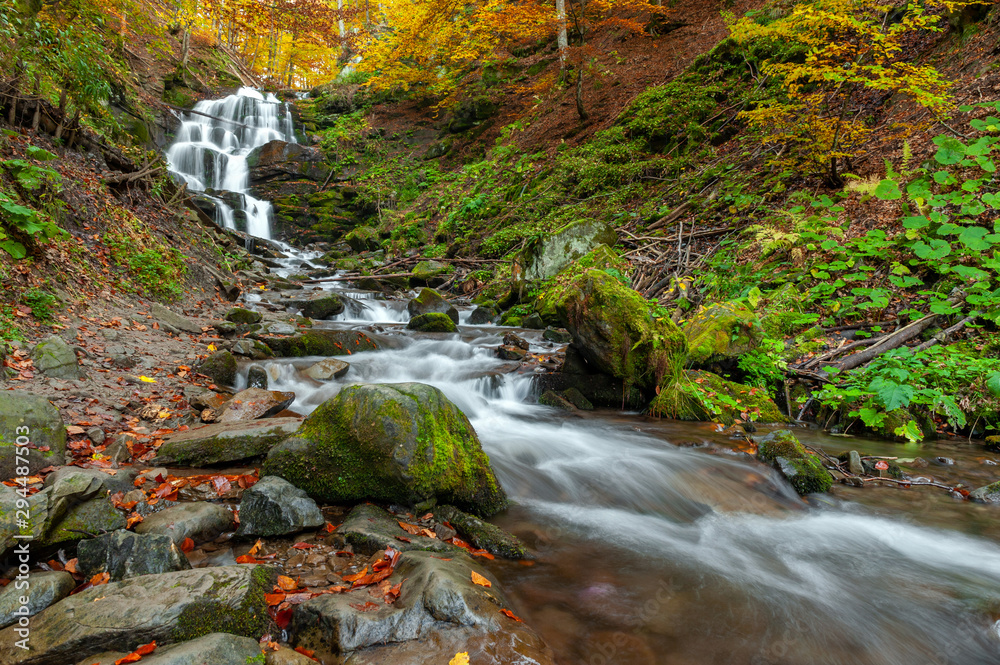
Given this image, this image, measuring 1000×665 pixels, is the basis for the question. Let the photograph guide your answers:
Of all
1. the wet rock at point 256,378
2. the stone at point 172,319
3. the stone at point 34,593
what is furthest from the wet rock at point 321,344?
the stone at point 34,593

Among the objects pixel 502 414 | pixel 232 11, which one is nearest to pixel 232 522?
pixel 502 414

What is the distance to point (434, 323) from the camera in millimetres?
9383

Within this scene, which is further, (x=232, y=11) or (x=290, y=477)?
(x=232, y=11)

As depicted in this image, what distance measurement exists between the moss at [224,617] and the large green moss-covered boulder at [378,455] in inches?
45.9

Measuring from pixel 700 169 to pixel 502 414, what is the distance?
792 centimetres

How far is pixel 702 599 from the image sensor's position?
2.79 meters

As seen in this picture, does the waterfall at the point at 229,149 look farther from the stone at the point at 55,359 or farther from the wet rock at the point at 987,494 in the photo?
the wet rock at the point at 987,494

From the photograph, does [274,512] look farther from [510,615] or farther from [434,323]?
[434,323]

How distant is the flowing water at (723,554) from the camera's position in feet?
8.07

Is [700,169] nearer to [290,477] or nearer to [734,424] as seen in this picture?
[734,424]

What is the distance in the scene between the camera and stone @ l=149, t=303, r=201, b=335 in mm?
6371

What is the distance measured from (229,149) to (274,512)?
22490 millimetres

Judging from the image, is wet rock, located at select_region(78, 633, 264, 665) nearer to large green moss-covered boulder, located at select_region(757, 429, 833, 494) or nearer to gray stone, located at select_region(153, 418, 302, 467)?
gray stone, located at select_region(153, 418, 302, 467)

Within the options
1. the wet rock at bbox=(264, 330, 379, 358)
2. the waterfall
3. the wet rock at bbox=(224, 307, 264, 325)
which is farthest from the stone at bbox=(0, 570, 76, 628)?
the waterfall
